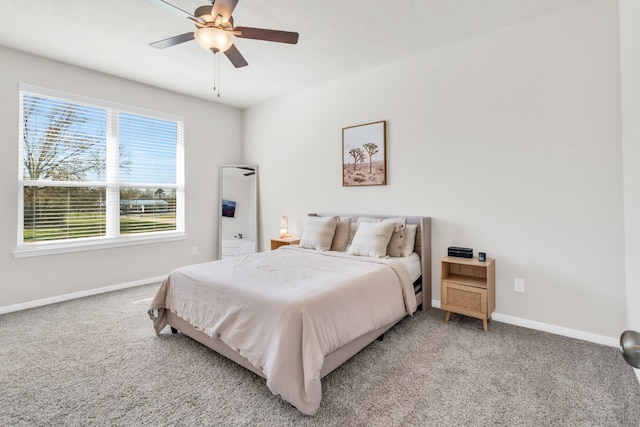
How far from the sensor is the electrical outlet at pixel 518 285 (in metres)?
2.88

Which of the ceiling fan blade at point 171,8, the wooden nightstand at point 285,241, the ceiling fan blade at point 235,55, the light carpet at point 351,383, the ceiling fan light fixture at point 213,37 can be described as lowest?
the light carpet at point 351,383

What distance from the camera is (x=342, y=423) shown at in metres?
1.65

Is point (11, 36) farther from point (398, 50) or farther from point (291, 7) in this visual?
point (398, 50)

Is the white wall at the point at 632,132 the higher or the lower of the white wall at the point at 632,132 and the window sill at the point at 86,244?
the higher

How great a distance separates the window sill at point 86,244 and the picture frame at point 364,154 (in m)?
2.82

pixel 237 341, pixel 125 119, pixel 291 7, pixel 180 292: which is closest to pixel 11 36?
pixel 125 119

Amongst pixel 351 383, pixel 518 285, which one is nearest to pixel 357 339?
pixel 351 383

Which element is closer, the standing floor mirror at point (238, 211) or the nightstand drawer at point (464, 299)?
the nightstand drawer at point (464, 299)

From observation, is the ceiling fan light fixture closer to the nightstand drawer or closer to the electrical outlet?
the nightstand drawer

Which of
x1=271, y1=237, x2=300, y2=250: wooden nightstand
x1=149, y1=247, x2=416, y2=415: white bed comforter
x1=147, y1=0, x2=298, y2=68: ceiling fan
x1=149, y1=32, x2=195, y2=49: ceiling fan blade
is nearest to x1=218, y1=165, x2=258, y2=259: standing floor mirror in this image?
x1=271, y1=237, x2=300, y2=250: wooden nightstand

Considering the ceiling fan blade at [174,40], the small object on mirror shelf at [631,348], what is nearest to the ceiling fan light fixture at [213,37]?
the ceiling fan blade at [174,40]

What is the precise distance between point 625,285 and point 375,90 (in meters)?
3.05

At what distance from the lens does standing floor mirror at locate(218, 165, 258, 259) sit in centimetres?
520

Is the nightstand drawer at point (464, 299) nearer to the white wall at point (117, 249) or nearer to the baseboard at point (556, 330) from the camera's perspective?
the baseboard at point (556, 330)
